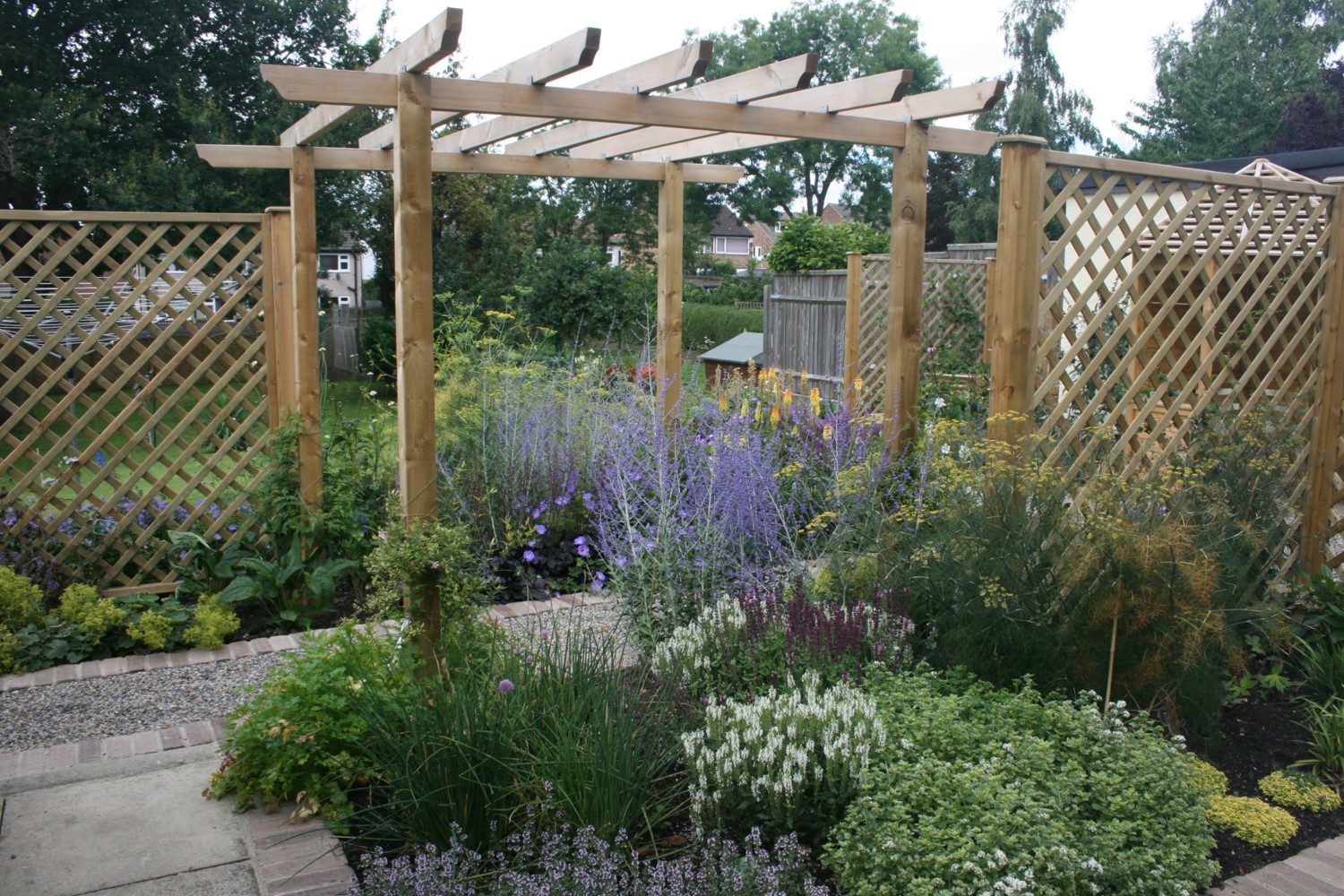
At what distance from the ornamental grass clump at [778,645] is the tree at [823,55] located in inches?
1365

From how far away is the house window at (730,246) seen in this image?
56.3 m

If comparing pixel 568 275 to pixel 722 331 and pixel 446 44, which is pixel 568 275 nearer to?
pixel 722 331

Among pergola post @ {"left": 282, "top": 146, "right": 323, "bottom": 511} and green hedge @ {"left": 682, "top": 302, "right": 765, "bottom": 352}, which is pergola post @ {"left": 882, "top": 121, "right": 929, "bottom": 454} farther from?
green hedge @ {"left": 682, "top": 302, "right": 765, "bottom": 352}

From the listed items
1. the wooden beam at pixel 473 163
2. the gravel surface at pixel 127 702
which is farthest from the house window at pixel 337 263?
the gravel surface at pixel 127 702

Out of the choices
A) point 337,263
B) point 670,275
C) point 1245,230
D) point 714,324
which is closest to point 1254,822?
point 1245,230

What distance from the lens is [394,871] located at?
6.81 feet

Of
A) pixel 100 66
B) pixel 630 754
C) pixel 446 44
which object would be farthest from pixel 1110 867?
pixel 100 66

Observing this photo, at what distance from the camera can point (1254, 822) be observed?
2682mm

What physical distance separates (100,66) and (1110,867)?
725 inches

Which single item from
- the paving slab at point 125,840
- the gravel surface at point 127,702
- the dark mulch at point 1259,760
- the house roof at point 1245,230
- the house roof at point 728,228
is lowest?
the dark mulch at point 1259,760

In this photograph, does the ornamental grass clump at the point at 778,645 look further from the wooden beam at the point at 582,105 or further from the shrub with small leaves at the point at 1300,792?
the wooden beam at the point at 582,105

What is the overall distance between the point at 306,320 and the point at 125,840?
2656 mm

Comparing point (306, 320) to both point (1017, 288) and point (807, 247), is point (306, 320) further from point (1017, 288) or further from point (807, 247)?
point (807, 247)

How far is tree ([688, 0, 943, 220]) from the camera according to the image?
36531 millimetres
